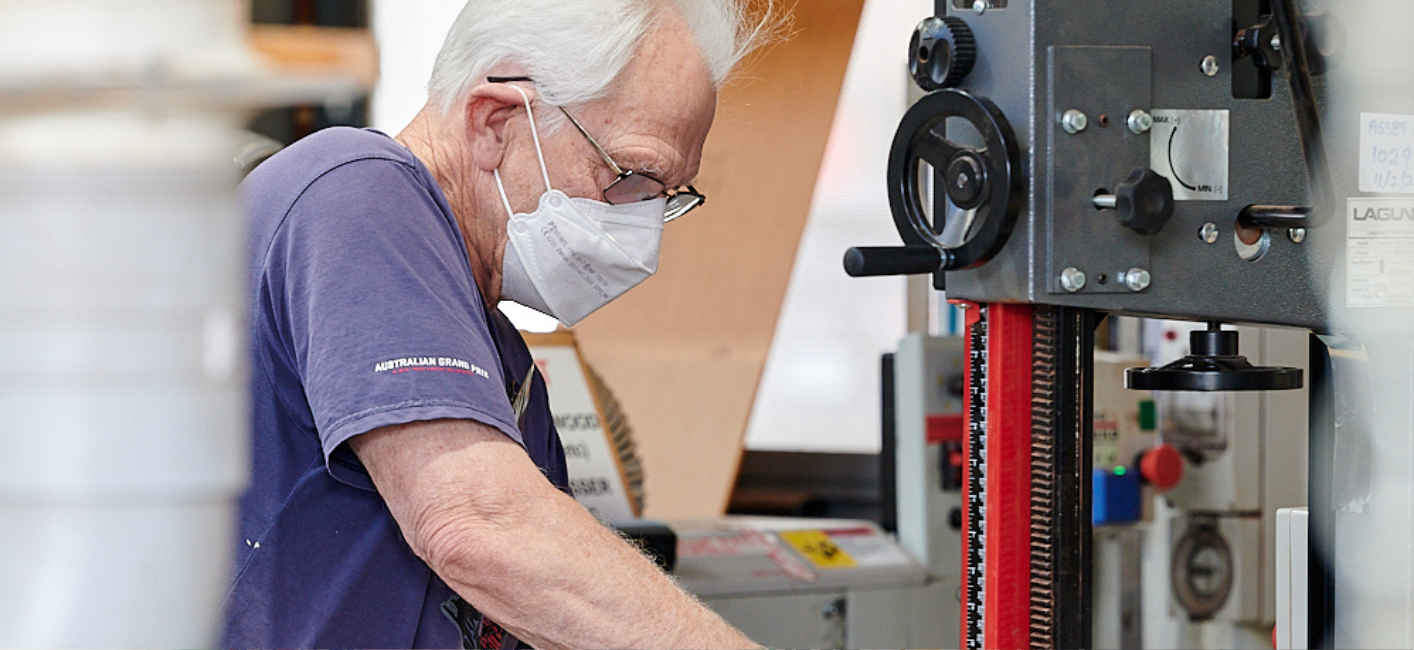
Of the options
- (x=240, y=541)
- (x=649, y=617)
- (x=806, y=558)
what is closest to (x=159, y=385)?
(x=649, y=617)

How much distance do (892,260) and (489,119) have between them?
Answer: 1.38 ft

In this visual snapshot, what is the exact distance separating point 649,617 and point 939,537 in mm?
1516

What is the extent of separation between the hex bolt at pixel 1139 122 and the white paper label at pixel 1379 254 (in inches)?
7.3

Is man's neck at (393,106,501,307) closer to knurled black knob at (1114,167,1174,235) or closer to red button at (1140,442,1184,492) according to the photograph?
knurled black knob at (1114,167,1174,235)

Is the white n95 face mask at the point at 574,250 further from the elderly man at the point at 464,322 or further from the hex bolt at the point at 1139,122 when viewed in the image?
the hex bolt at the point at 1139,122

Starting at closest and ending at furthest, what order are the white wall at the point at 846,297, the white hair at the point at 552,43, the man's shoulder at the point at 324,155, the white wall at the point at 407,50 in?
the man's shoulder at the point at 324,155 → the white hair at the point at 552,43 → the white wall at the point at 407,50 → the white wall at the point at 846,297

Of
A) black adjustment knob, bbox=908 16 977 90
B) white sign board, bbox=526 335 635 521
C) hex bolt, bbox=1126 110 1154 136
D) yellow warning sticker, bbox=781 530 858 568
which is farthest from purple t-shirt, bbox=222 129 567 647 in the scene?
yellow warning sticker, bbox=781 530 858 568

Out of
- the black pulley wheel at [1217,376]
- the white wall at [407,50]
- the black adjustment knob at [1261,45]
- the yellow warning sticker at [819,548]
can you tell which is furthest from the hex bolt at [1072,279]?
the yellow warning sticker at [819,548]

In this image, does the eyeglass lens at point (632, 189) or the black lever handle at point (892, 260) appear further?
the eyeglass lens at point (632, 189)

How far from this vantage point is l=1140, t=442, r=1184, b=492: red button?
2.29 m

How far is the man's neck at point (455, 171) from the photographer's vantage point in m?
1.23

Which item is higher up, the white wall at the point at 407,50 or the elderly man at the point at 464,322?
the white wall at the point at 407,50

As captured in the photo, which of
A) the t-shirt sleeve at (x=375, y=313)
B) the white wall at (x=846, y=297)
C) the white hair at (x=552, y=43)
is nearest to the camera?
the t-shirt sleeve at (x=375, y=313)

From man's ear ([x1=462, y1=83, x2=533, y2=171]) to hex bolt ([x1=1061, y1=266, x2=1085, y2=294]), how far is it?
0.53 metres
